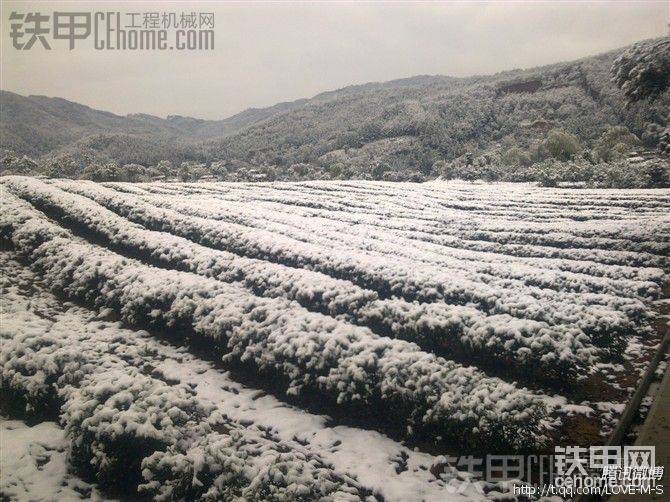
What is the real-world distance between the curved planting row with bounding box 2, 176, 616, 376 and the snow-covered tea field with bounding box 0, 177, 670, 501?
0.05 metres

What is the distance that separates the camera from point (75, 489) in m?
5.52

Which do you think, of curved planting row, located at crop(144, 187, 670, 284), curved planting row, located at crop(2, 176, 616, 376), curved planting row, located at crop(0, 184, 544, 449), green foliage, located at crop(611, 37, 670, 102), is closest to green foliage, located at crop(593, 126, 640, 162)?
green foliage, located at crop(611, 37, 670, 102)

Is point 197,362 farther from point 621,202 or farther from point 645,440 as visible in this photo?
point 621,202

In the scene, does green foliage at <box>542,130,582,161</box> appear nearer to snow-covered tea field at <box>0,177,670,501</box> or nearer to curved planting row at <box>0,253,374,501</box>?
snow-covered tea field at <box>0,177,670,501</box>

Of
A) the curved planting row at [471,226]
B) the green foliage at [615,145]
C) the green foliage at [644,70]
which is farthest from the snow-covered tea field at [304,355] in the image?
the green foliage at [615,145]

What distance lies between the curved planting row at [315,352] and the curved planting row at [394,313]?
1.07 meters

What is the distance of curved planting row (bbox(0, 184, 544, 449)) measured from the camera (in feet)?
21.0

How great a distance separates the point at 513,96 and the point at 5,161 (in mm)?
125158

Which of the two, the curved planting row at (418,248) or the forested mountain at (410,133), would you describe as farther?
the forested mountain at (410,133)

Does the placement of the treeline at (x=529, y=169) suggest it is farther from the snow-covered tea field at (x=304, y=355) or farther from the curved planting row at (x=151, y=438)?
the curved planting row at (x=151, y=438)

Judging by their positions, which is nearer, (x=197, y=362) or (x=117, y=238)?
(x=197, y=362)

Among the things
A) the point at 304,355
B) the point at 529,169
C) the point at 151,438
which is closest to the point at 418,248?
the point at 304,355

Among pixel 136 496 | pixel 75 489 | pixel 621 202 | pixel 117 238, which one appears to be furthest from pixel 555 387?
pixel 621 202

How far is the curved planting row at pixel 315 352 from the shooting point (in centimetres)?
639
